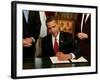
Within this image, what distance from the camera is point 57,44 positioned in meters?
1.79

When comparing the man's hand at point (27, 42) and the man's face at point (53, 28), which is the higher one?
the man's face at point (53, 28)

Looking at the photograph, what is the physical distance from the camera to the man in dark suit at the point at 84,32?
6.09ft

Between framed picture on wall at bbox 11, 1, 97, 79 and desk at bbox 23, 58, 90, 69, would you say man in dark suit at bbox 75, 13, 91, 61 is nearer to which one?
framed picture on wall at bbox 11, 1, 97, 79

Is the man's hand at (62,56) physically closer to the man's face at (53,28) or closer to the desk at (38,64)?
the desk at (38,64)

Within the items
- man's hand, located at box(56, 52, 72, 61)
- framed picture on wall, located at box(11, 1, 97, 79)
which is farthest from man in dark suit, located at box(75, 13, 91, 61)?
man's hand, located at box(56, 52, 72, 61)

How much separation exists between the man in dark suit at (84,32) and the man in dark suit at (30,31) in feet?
1.13

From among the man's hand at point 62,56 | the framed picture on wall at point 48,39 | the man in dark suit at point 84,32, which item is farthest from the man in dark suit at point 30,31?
the man in dark suit at point 84,32

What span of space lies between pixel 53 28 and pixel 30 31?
7.4 inches

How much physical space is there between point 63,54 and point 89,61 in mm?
251

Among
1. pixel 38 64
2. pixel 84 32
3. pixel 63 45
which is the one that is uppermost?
pixel 84 32

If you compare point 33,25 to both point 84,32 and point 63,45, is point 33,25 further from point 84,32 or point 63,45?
point 84,32

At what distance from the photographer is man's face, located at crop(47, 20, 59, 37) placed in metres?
1.76

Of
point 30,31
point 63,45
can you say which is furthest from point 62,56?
point 30,31
